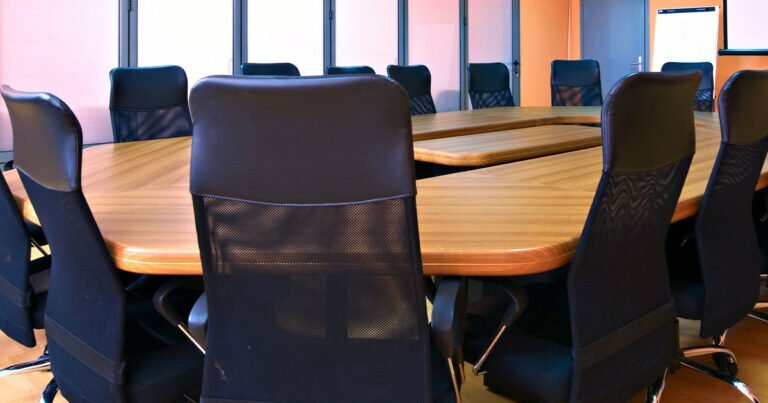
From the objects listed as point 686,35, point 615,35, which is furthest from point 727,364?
point 615,35

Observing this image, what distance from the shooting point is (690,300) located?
2.36m

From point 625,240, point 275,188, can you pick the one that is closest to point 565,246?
point 625,240

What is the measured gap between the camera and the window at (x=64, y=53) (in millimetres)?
5648

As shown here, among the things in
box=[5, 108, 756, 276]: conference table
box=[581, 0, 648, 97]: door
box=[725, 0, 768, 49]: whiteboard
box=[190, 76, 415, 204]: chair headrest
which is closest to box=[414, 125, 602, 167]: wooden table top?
box=[5, 108, 756, 276]: conference table

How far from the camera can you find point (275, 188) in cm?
144

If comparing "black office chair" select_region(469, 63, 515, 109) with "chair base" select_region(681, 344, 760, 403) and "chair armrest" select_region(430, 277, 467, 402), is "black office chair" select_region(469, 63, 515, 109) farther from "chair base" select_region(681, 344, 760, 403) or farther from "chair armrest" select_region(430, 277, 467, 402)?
"chair armrest" select_region(430, 277, 467, 402)

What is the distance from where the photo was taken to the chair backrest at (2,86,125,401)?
1.64 m

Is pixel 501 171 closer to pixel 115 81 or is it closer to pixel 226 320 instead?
pixel 226 320

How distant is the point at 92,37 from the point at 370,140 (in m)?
5.48

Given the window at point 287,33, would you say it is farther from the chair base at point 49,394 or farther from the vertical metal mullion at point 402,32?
the chair base at point 49,394

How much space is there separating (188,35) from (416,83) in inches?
85.9

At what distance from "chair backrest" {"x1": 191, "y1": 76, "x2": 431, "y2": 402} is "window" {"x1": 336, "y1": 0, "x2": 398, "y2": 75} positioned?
7.00m

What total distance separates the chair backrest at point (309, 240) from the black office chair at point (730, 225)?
1.21 m

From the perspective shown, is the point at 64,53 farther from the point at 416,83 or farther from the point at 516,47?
the point at 516,47
